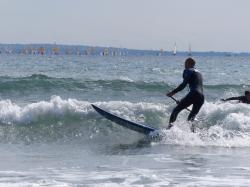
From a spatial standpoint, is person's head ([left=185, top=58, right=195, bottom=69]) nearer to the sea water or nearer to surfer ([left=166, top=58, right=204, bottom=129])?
surfer ([left=166, top=58, right=204, bottom=129])

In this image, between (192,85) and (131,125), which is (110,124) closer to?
(131,125)

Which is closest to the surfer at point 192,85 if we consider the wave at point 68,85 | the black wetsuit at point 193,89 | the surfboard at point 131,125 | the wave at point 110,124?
the black wetsuit at point 193,89

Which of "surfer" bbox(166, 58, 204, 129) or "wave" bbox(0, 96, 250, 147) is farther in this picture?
"wave" bbox(0, 96, 250, 147)

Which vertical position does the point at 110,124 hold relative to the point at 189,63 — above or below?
below

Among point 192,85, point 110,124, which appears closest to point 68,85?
point 110,124

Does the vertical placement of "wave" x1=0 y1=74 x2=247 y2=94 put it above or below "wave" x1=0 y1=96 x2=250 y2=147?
above

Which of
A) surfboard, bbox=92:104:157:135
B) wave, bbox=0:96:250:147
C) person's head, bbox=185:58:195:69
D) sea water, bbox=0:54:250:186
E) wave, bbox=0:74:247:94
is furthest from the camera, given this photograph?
wave, bbox=0:74:247:94

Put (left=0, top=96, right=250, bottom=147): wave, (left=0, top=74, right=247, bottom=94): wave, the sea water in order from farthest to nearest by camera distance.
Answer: (left=0, top=74, right=247, bottom=94): wave, (left=0, top=96, right=250, bottom=147): wave, the sea water

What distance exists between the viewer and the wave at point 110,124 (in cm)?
1266

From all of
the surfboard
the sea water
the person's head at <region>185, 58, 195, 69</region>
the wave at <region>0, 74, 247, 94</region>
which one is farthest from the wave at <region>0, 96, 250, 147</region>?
the wave at <region>0, 74, 247, 94</region>

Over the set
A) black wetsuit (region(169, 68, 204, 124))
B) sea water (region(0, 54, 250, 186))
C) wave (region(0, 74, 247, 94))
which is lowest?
sea water (region(0, 54, 250, 186))

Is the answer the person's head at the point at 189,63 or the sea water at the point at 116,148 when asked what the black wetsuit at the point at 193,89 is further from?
the sea water at the point at 116,148

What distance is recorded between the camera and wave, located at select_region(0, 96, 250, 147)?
41.5ft

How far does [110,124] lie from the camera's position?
1467 centimetres
